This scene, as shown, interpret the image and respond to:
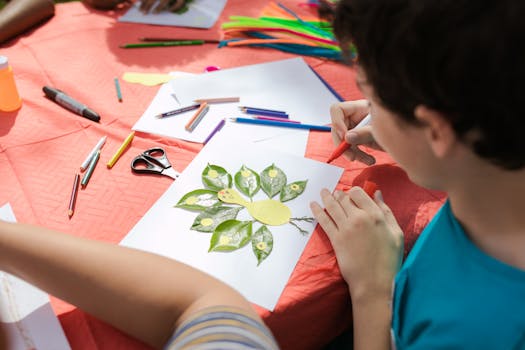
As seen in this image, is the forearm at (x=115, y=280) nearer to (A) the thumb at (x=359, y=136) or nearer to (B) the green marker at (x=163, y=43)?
(A) the thumb at (x=359, y=136)

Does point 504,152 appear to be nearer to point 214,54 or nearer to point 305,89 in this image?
point 305,89

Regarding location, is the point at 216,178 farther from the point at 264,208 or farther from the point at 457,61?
the point at 457,61

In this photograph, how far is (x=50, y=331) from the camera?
605mm

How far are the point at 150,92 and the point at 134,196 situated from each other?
0.31 m

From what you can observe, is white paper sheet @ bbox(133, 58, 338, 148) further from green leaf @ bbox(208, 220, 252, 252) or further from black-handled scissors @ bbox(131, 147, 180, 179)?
green leaf @ bbox(208, 220, 252, 252)

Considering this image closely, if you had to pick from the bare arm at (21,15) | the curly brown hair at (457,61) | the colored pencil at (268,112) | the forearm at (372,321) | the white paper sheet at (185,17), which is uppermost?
the curly brown hair at (457,61)

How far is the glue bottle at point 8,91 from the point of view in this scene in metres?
0.92

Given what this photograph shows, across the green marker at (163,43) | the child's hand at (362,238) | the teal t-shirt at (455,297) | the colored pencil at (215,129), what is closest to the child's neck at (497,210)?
the teal t-shirt at (455,297)

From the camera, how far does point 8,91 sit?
0.93 metres

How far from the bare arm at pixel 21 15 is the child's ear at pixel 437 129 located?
1.04m

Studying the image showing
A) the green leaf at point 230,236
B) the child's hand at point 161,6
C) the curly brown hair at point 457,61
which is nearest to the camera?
the curly brown hair at point 457,61

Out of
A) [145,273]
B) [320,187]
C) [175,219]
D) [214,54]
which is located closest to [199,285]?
[145,273]

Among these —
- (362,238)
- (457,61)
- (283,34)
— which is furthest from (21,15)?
(457,61)

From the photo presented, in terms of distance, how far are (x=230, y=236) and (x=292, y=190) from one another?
0.14 m
